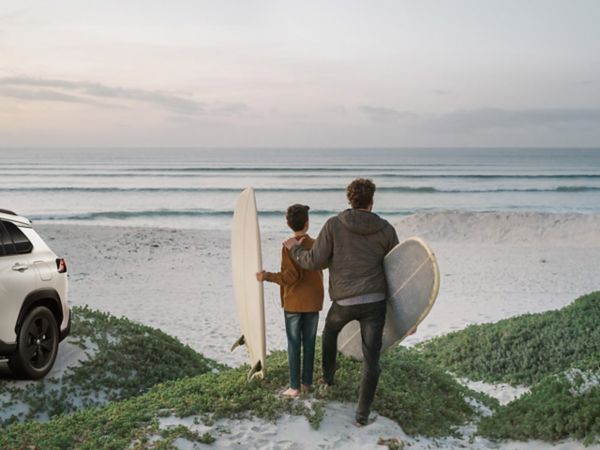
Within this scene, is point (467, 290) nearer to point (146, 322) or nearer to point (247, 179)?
point (146, 322)

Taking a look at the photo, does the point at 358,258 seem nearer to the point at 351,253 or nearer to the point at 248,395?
the point at 351,253

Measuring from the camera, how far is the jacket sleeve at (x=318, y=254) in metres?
7.05

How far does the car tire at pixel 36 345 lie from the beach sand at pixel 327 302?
10.5 feet

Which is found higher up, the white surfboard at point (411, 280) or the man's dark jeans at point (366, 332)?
the white surfboard at point (411, 280)

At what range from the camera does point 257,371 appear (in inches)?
321

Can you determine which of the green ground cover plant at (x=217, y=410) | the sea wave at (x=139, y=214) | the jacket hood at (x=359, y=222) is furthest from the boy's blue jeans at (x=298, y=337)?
the sea wave at (x=139, y=214)

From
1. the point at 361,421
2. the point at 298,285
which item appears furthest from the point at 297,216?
the point at 361,421

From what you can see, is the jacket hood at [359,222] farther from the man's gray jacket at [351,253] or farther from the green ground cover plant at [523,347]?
the green ground cover plant at [523,347]

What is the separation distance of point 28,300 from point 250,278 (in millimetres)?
3010

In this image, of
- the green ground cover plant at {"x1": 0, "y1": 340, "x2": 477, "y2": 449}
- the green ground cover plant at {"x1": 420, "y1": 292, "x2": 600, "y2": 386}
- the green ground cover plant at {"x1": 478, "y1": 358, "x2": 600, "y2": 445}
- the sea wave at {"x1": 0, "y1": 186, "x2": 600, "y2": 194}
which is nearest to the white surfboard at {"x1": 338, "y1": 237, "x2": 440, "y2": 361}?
the green ground cover plant at {"x1": 0, "y1": 340, "x2": 477, "y2": 449}

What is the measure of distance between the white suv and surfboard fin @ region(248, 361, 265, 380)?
289cm

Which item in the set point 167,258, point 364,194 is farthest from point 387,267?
point 167,258

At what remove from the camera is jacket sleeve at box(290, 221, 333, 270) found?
7055mm

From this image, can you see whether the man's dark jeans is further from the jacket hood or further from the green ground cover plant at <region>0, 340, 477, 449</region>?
the jacket hood
